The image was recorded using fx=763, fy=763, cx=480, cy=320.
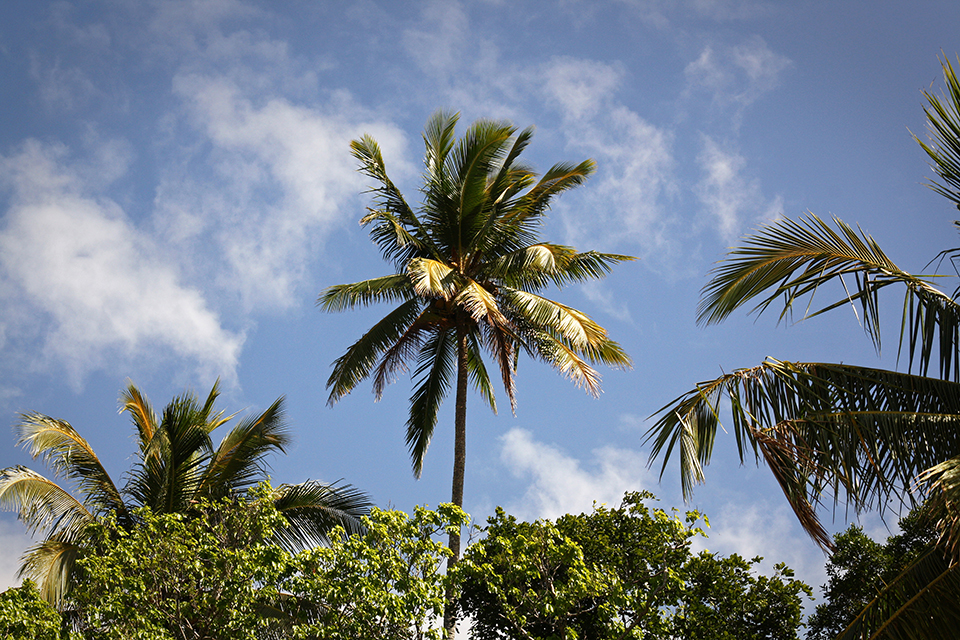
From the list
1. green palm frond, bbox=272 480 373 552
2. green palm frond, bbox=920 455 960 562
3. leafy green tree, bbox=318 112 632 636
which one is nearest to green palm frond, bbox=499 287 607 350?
leafy green tree, bbox=318 112 632 636

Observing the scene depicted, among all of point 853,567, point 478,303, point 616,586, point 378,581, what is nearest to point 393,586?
point 378,581

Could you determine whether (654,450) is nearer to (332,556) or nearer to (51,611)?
(332,556)

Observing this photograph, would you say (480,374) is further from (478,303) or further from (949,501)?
(949,501)

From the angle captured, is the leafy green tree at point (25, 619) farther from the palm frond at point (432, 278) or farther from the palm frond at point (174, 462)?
the palm frond at point (432, 278)

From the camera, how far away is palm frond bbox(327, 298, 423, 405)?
14594 mm

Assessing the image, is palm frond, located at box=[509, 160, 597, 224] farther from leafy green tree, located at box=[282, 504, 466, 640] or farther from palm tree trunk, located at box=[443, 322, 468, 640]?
leafy green tree, located at box=[282, 504, 466, 640]

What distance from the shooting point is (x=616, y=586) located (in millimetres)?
9148

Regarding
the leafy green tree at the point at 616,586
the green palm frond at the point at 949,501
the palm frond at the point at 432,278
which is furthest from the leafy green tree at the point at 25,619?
the green palm frond at the point at 949,501

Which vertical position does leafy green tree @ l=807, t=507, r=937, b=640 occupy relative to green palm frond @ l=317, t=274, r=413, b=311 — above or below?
below

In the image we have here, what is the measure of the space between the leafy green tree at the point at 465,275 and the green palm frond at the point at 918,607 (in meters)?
8.25

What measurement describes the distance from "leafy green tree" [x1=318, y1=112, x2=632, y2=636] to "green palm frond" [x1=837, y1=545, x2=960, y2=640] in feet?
27.1

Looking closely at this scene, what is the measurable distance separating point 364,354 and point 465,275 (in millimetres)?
2482

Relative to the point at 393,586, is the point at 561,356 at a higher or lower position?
higher

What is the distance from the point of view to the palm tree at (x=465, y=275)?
46.1 ft
